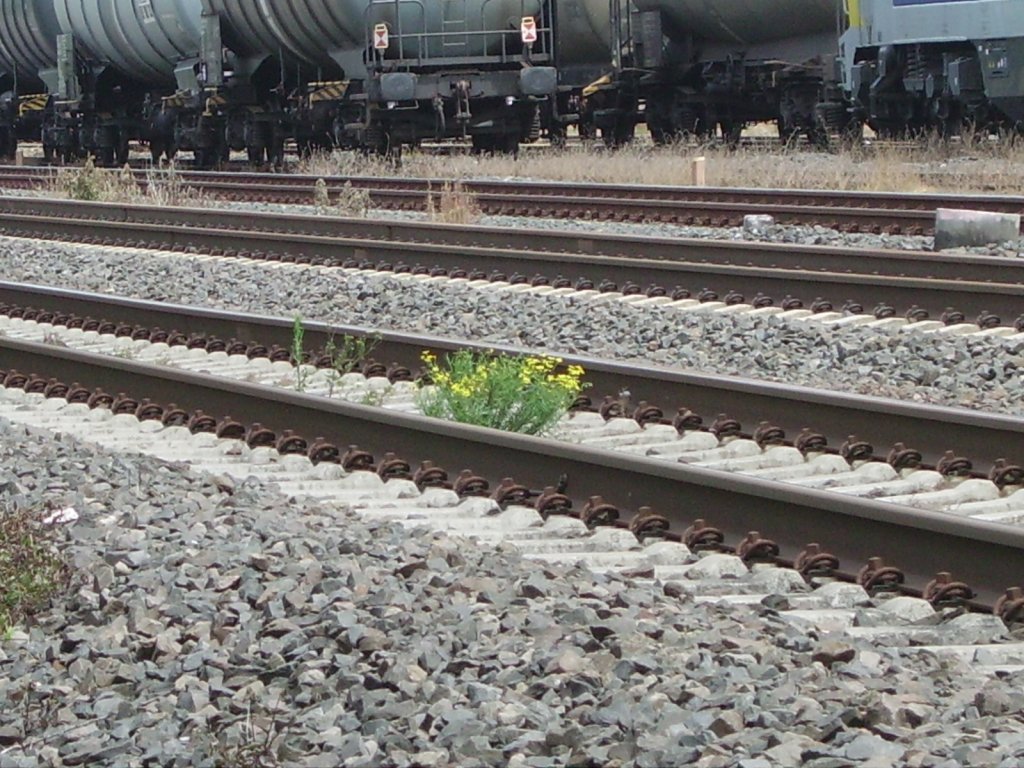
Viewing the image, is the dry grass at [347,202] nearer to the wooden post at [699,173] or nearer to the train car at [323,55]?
the wooden post at [699,173]

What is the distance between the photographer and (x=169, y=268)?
13109 millimetres

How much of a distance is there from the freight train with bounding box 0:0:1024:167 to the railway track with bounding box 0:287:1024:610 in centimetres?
1187

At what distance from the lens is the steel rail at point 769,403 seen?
252 inches

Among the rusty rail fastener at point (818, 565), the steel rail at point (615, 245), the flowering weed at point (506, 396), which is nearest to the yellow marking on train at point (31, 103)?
the steel rail at point (615, 245)

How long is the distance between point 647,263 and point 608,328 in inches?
60.7

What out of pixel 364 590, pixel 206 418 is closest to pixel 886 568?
pixel 364 590

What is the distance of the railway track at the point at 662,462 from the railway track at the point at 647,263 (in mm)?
2538

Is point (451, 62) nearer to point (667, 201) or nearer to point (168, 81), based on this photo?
point (168, 81)

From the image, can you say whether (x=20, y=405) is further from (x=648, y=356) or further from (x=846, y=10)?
(x=846, y=10)

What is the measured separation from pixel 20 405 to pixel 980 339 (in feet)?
15.5

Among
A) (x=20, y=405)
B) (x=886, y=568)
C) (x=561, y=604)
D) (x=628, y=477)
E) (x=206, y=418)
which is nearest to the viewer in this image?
(x=561, y=604)

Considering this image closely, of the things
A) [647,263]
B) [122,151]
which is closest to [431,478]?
[647,263]

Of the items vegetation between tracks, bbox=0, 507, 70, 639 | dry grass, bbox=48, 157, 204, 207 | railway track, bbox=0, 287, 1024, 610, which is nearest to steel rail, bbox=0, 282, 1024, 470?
railway track, bbox=0, 287, 1024, 610

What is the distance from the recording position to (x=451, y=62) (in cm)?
2314
